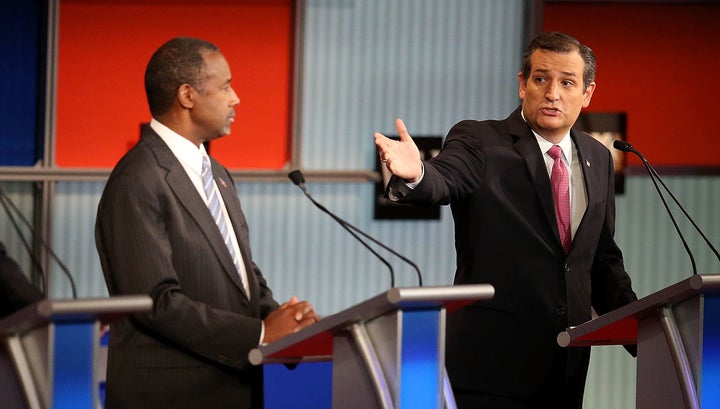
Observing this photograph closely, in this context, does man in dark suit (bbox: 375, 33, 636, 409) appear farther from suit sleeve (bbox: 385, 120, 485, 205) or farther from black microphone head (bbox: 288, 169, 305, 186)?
black microphone head (bbox: 288, 169, 305, 186)

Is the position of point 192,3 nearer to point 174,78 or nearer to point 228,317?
point 174,78

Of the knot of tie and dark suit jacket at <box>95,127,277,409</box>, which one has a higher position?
the knot of tie

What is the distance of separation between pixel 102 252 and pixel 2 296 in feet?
0.91

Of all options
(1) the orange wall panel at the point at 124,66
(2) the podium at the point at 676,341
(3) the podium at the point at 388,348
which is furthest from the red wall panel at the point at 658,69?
(3) the podium at the point at 388,348

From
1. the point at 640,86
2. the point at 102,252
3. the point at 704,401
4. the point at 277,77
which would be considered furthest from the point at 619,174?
the point at 102,252

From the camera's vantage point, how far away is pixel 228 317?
2971 mm

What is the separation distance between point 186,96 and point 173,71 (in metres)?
0.08

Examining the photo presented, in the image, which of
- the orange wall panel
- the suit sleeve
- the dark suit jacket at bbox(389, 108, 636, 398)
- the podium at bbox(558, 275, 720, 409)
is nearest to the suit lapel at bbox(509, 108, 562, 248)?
the dark suit jacket at bbox(389, 108, 636, 398)

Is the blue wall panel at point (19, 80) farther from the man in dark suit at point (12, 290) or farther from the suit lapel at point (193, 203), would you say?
the man in dark suit at point (12, 290)

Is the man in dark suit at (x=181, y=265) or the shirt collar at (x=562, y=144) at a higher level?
the shirt collar at (x=562, y=144)

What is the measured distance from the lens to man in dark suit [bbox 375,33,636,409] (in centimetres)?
345

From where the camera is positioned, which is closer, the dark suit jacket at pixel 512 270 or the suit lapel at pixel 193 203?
the suit lapel at pixel 193 203

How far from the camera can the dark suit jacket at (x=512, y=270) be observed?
3447mm

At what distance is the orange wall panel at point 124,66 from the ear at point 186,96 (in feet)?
8.97
